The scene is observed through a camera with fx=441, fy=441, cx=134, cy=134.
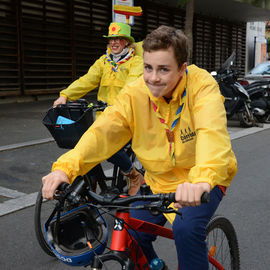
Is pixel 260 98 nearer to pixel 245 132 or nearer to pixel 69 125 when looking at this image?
pixel 245 132

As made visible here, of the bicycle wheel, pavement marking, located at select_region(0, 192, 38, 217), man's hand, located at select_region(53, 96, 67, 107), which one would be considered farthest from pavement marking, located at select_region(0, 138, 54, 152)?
the bicycle wheel

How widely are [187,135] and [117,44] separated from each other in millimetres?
2396

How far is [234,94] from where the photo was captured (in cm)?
1044

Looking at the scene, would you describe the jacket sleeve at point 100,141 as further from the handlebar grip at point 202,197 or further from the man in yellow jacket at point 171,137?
the handlebar grip at point 202,197

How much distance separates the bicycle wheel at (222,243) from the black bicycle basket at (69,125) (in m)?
1.53

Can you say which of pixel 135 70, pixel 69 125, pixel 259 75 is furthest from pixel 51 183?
pixel 259 75

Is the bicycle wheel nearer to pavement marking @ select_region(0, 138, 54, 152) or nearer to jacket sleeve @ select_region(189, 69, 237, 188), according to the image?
jacket sleeve @ select_region(189, 69, 237, 188)

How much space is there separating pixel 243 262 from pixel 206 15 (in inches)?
813

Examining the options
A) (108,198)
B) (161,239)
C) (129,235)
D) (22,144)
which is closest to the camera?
(108,198)

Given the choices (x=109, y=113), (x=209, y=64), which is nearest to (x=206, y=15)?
(x=209, y=64)

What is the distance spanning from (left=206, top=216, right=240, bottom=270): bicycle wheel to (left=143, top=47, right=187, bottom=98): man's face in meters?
0.82

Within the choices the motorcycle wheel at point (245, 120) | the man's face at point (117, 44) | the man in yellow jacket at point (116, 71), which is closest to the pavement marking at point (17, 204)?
the man in yellow jacket at point (116, 71)

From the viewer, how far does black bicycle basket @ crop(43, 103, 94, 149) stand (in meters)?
3.63

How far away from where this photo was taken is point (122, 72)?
4.49 metres
